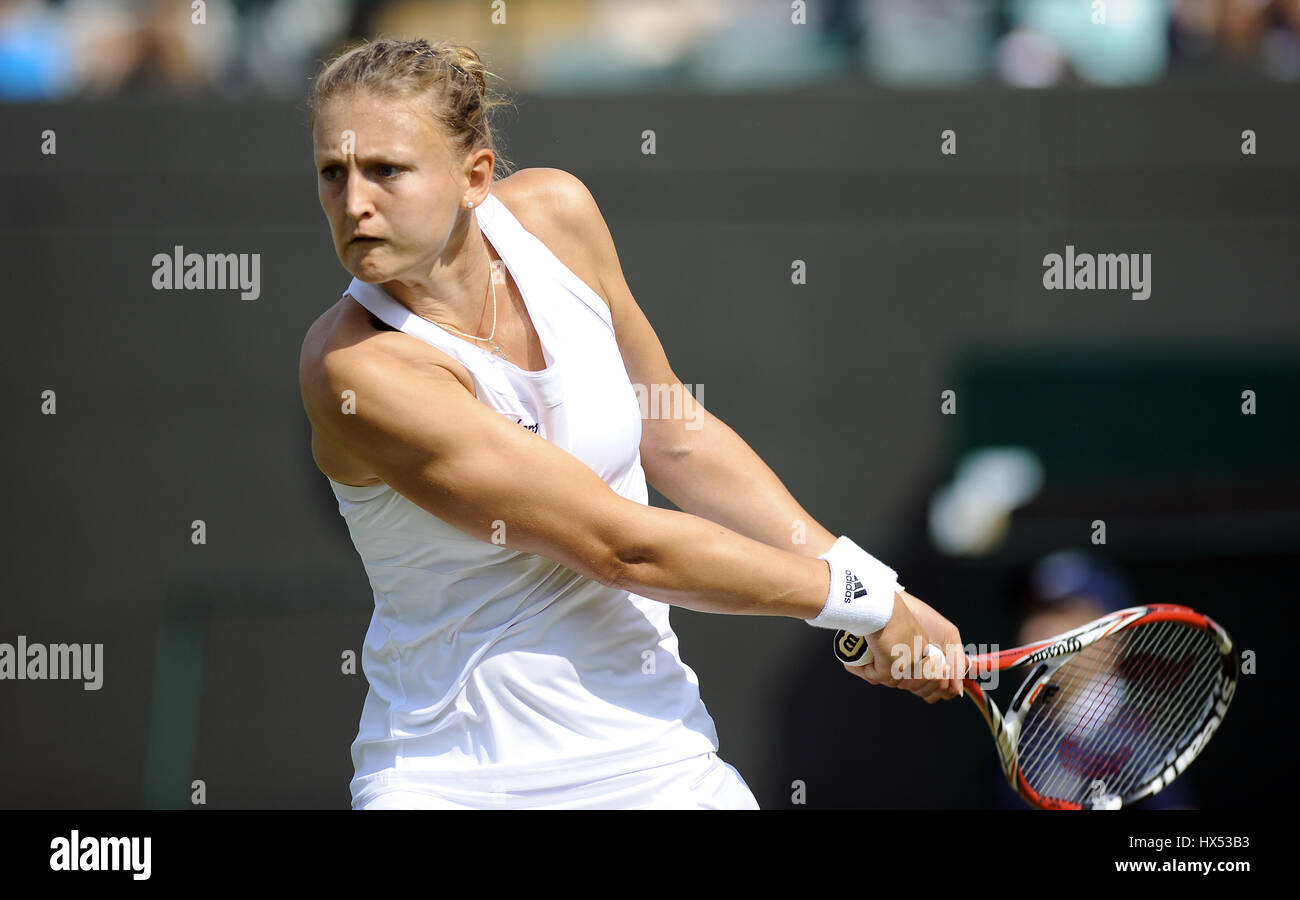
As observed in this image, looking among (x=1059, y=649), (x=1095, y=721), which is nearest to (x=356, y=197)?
(x=1059, y=649)

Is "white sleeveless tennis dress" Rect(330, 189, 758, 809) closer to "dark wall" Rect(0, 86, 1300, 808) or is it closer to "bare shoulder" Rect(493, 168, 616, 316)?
"bare shoulder" Rect(493, 168, 616, 316)

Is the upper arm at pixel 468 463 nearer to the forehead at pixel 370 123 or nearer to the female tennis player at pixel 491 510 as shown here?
the female tennis player at pixel 491 510

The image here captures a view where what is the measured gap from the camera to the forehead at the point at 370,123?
125 cm

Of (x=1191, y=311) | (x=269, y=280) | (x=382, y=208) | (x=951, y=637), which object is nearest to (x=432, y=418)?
(x=382, y=208)

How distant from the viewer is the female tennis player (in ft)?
4.14

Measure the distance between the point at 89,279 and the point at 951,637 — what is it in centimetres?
230

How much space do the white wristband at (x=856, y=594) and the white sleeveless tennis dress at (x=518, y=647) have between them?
0.63ft

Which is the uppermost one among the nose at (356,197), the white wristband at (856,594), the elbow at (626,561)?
the nose at (356,197)

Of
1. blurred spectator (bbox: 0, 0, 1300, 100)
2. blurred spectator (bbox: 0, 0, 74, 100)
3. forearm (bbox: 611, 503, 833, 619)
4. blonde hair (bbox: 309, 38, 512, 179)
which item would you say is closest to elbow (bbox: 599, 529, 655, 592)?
forearm (bbox: 611, 503, 833, 619)

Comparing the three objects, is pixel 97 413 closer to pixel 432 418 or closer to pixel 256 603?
pixel 256 603

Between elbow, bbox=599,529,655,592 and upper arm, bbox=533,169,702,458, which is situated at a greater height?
upper arm, bbox=533,169,702,458

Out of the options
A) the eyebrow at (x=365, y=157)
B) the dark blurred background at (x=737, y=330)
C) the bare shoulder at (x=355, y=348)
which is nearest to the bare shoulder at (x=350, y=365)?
the bare shoulder at (x=355, y=348)

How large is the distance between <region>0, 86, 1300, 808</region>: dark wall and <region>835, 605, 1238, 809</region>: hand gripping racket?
110 cm

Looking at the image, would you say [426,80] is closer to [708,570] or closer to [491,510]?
[491,510]
